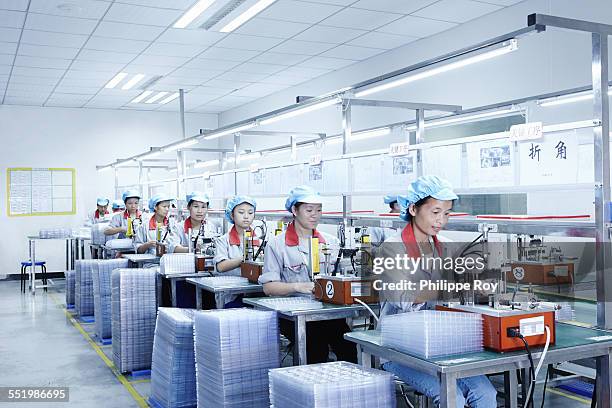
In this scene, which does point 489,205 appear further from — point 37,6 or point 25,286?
point 25,286

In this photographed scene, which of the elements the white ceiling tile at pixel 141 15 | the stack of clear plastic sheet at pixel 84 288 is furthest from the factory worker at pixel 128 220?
the white ceiling tile at pixel 141 15

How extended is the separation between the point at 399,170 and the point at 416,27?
97.4 inches

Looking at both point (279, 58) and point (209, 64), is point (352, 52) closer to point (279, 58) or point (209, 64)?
point (279, 58)

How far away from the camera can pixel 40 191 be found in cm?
1115

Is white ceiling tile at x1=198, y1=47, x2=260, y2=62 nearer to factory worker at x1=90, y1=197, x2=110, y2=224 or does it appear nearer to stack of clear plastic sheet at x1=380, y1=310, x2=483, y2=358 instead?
factory worker at x1=90, y1=197, x2=110, y2=224

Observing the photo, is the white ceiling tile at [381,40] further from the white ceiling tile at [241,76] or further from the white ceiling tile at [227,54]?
the white ceiling tile at [241,76]

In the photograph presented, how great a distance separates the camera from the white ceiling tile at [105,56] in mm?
7295

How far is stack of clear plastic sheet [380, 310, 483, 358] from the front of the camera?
7.25 ft

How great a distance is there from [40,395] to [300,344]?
2270 millimetres

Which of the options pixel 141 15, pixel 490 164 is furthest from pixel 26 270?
pixel 490 164

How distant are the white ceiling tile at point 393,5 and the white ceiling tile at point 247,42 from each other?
1.40 meters

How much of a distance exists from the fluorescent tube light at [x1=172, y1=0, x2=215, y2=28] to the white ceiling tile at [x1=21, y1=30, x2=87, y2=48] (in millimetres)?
1193

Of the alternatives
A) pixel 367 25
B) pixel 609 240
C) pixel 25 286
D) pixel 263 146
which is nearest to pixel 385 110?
pixel 367 25

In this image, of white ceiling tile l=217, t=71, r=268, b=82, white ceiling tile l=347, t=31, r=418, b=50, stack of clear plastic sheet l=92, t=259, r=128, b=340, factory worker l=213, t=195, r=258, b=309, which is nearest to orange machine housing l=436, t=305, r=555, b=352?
factory worker l=213, t=195, r=258, b=309
